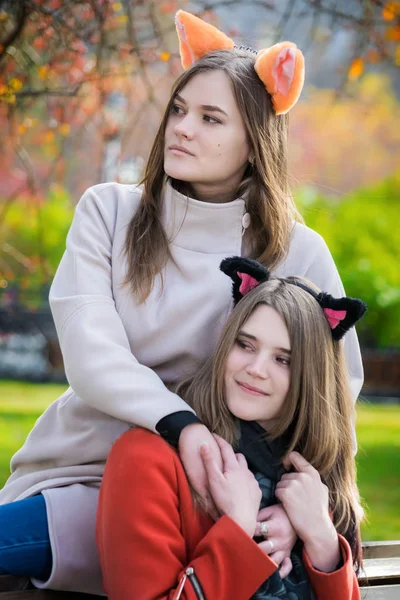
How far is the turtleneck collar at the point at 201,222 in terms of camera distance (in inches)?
91.1

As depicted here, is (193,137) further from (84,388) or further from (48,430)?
(48,430)

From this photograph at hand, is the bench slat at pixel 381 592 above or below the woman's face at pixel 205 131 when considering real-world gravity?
below

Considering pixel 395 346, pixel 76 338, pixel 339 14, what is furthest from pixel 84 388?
pixel 395 346

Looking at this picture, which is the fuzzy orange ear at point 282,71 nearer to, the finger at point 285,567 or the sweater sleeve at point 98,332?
the sweater sleeve at point 98,332

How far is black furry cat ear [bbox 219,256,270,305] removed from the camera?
2.13 meters

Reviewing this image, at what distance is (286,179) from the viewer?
8.15ft

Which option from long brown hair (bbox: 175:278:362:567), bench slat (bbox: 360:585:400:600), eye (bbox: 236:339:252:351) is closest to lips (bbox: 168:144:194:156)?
long brown hair (bbox: 175:278:362:567)

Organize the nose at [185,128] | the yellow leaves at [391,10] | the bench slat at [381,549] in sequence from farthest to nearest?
the yellow leaves at [391,10], the bench slat at [381,549], the nose at [185,128]

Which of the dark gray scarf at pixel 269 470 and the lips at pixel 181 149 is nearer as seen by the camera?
the dark gray scarf at pixel 269 470

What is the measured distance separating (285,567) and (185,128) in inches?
41.2

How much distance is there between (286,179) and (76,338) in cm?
76

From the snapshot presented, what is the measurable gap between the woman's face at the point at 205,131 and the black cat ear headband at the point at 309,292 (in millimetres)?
273

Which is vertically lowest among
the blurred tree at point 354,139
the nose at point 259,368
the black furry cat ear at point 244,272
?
the blurred tree at point 354,139

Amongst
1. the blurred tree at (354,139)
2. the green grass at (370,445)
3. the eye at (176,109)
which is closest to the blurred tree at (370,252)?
the green grass at (370,445)
